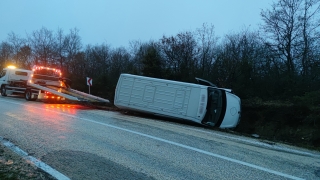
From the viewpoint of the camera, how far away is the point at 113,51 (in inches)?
1784

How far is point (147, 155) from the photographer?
5844mm

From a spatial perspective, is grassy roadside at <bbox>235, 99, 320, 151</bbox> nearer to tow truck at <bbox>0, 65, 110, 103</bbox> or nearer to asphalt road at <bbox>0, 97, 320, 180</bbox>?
asphalt road at <bbox>0, 97, 320, 180</bbox>

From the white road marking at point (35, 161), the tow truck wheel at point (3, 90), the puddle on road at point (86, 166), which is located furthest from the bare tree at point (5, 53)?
the puddle on road at point (86, 166)

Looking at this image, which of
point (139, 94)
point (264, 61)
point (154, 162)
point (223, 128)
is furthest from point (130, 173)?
point (264, 61)

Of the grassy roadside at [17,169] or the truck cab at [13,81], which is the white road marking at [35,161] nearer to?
the grassy roadside at [17,169]

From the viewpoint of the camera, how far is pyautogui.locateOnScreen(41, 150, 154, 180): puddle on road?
14.8ft

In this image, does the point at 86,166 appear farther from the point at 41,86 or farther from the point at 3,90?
the point at 3,90

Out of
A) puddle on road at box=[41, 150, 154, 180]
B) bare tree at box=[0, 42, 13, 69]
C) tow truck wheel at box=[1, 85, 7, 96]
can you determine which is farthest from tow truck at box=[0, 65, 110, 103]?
bare tree at box=[0, 42, 13, 69]

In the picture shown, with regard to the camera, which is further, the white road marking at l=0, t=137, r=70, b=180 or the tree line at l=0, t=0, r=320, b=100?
the tree line at l=0, t=0, r=320, b=100

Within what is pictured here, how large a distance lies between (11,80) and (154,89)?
48.2ft

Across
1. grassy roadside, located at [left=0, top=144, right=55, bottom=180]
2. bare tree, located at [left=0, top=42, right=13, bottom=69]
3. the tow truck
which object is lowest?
grassy roadside, located at [left=0, top=144, right=55, bottom=180]

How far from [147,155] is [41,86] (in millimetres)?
14677

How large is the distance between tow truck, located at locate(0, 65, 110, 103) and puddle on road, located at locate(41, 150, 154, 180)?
38.0 ft

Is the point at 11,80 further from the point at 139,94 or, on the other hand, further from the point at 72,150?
the point at 72,150
